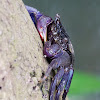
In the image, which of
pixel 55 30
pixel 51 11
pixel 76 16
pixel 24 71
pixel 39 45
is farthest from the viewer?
pixel 76 16

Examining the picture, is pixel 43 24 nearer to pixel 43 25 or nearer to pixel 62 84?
pixel 43 25

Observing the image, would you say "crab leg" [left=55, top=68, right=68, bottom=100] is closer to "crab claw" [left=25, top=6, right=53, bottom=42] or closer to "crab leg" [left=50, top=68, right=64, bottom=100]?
"crab leg" [left=50, top=68, right=64, bottom=100]

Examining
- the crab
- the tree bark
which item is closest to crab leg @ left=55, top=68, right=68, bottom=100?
the crab

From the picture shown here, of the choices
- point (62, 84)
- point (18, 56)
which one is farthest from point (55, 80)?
point (18, 56)

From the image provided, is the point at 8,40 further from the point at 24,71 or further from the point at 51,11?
the point at 51,11

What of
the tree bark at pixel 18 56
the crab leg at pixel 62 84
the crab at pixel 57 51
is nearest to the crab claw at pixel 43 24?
the crab at pixel 57 51

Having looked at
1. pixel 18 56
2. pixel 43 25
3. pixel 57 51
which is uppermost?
pixel 43 25

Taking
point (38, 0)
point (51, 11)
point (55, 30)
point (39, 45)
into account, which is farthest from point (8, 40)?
point (51, 11)
